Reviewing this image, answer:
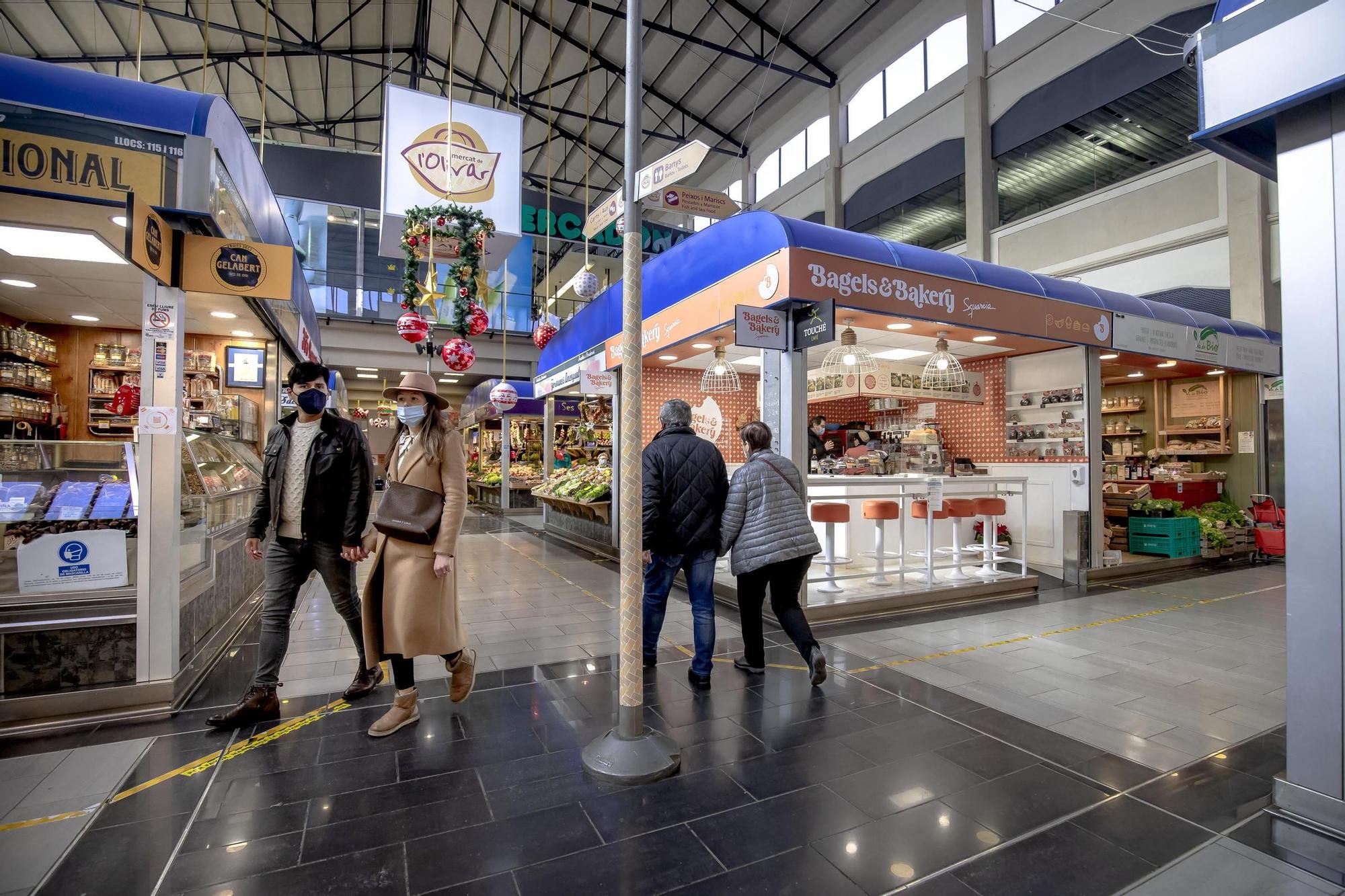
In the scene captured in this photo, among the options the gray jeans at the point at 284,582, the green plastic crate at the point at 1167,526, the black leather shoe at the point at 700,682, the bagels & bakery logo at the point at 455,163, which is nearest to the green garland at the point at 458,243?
the bagels & bakery logo at the point at 455,163

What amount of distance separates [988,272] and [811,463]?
349 centimetres

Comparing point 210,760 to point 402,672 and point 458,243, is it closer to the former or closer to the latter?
point 402,672

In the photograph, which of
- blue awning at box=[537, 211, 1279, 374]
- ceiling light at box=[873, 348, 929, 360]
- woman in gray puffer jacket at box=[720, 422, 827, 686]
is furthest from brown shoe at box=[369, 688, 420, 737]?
ceiling light at box=[873, 348, 929, 360]

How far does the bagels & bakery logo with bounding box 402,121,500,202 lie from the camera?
708cm

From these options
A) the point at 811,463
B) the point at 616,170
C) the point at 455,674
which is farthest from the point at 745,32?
the point at 455,674

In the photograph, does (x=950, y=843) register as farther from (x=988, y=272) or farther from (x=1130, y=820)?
(x=988, y=272)

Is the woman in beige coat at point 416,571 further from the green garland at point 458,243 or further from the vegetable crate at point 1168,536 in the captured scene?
the vegetable crate at point 1168,536

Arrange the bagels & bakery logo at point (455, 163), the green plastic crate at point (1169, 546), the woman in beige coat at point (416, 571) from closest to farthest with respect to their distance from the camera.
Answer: the woman in beige coat at point (416, 571) → the bagels & bakery logo at point (455, 163) → the green plastic crate at point (1169, 546)

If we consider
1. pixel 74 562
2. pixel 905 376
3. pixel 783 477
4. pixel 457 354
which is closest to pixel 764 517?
pixel 783 477

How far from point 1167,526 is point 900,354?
4076mm

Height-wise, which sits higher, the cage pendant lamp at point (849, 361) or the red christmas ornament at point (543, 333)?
the red christmas ornament at point (543, 333)

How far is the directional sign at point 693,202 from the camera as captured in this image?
8.64 ft

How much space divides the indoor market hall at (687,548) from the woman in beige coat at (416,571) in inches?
0.8

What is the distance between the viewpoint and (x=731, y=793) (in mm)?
2508
